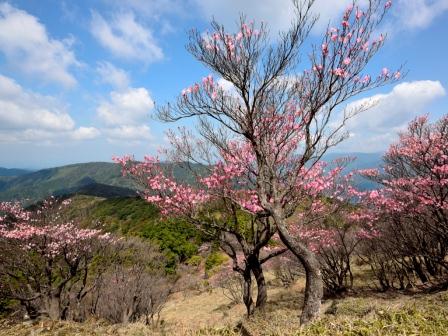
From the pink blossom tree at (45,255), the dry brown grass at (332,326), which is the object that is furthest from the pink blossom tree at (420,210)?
the pink blossom tree at (45,255)

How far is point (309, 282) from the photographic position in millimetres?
7449

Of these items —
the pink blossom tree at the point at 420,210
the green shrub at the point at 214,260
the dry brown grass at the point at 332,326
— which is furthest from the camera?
the green shrub at the point at 214,260

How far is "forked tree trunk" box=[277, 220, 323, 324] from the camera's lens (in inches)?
281

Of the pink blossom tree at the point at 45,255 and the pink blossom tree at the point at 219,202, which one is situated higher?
the pink blossom tree at the point at 219,202

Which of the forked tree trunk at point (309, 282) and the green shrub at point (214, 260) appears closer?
the forked tree trunk at point (309, 282)

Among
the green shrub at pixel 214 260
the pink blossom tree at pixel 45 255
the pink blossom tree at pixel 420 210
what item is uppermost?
the pink blossom tree at pixel 420 210

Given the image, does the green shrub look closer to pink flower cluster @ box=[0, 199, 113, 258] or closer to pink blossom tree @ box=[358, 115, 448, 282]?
pink flower cluster @ box=[0, 199, 113, 258]

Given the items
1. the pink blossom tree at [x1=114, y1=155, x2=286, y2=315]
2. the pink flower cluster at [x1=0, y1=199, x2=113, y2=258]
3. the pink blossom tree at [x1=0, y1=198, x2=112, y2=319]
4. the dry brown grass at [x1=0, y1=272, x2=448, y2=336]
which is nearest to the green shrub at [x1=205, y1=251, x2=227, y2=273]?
the pink blossom tree at [x1=0, y1=198, x2=112, y2=319]

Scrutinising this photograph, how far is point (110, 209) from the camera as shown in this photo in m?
57.6

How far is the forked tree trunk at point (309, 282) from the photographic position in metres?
7.14

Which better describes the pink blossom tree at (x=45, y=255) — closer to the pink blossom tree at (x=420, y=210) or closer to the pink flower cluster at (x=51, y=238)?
the pink flower cluster at (x=51, y=238)

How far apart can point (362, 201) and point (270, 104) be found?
10.8 meters

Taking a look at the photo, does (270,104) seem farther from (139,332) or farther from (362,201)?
(362,201)

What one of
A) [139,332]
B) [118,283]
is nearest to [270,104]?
[139,332]
